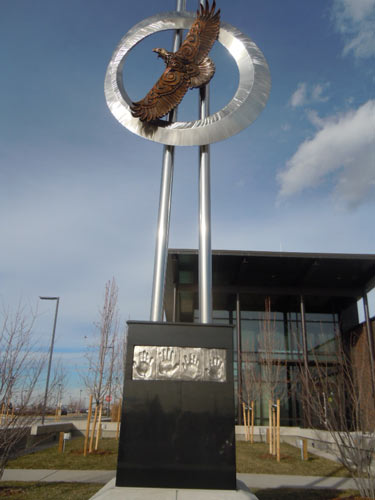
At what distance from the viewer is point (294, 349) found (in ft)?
89.2

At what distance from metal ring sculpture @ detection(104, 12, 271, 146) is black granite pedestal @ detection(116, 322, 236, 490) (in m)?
5.32

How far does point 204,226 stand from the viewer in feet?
32.9

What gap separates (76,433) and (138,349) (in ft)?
62.2

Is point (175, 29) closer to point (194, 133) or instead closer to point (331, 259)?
point (194, 133)

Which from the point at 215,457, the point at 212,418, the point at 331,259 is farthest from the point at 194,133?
the point at 331,259

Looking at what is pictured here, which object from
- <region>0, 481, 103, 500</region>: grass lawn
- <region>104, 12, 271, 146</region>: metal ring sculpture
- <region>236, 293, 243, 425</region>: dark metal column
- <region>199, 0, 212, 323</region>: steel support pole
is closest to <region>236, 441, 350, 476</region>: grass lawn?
<region>0, 481, 103, 500</region>: grass lawn

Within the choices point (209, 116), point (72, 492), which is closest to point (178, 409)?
point (72, 492)

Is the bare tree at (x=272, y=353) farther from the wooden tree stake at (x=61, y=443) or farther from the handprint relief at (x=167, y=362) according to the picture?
the handprint relief at (x=167, y=362)

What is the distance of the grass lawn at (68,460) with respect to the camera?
13.0 meters

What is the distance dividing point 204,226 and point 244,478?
7944 millimetres

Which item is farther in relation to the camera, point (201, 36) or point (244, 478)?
point (244, 478)

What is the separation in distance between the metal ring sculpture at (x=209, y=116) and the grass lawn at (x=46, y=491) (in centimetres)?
910

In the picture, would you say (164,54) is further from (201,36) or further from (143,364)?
(143,364)

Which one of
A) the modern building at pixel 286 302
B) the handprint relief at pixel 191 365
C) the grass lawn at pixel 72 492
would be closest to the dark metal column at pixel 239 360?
the modern building at pixel 286 302
